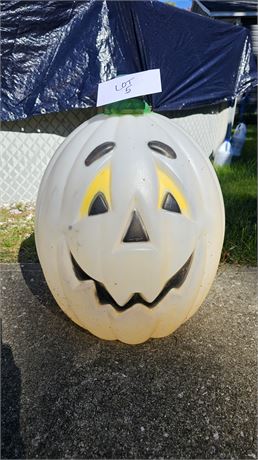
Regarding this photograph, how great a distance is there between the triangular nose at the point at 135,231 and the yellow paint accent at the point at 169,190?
13cm

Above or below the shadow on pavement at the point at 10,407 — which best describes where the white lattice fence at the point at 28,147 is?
above

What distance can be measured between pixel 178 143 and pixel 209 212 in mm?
349

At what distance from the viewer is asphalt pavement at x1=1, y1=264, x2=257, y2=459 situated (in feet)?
5.22

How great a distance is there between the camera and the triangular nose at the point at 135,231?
5.43 feet

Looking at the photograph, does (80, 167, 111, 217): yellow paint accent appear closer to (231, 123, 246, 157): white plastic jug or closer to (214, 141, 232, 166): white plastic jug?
(214, 141, 232, 166): white plastic jug

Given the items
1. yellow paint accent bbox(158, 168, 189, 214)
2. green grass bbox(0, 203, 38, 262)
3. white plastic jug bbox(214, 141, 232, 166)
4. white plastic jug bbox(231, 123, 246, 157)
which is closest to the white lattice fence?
green grass bbox(0, 203, 38, 262)

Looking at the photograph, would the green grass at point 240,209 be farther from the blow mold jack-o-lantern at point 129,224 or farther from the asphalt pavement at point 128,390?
the blow mold jack-o-lantern at point 129,224

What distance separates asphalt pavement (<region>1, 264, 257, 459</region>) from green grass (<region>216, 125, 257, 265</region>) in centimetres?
74

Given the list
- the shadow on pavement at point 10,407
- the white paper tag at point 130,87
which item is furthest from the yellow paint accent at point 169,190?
the shadow on pavement at point 10,407

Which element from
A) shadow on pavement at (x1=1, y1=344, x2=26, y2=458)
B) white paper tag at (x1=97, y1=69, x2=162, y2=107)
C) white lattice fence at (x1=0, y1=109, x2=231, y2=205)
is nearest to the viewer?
shadow on pavement at (x1=1, y1=344, x2=26, y2=458)

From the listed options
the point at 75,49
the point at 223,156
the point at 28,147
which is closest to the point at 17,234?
the point at 28,147

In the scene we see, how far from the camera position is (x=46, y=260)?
1879mm

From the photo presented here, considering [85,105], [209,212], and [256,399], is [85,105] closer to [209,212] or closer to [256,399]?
[209,212]

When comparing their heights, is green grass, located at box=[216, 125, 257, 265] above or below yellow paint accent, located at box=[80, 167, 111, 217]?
below
